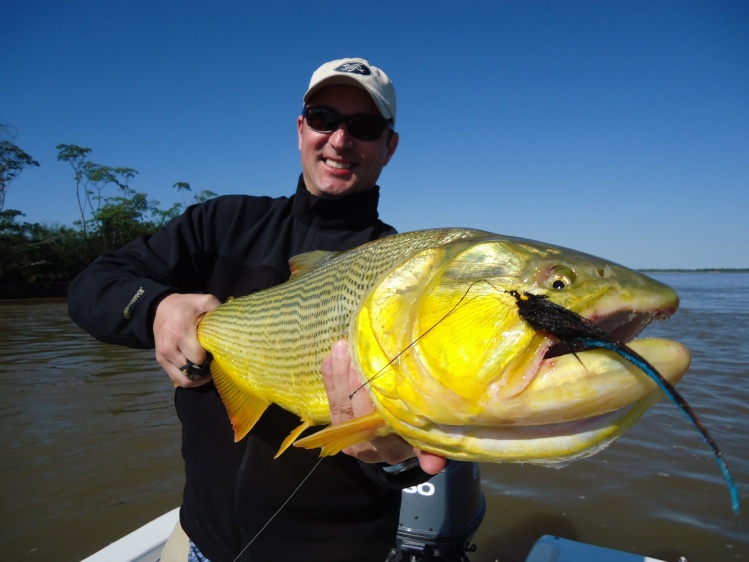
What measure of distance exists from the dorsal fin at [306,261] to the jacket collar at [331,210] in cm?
55

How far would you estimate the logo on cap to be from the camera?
110 inches

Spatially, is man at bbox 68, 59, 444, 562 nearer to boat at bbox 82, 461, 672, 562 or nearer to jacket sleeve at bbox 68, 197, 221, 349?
jacket sleeve at bbox 68, 197, 221, 349

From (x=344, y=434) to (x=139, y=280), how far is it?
57.0 inches

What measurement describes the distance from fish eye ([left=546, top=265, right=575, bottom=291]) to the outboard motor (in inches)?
88.6

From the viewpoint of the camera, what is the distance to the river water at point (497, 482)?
441 centimetres

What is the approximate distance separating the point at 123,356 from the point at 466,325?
1487 centimetres

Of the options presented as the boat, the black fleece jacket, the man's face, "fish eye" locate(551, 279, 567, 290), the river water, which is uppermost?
the man's face

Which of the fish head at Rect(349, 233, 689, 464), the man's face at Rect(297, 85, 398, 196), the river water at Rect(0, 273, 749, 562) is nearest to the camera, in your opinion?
the fish head at Rect(349, 233, 689, 464)

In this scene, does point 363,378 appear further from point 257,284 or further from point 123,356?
point 123,356

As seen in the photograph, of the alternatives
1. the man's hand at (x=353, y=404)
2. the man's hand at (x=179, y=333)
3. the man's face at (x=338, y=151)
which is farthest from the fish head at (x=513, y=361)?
the man's face at (x=338, y=151)

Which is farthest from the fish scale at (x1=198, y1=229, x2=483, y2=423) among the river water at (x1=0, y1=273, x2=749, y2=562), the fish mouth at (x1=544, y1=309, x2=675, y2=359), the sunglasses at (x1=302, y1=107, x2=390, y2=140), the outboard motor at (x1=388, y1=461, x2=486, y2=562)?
the river water at (x1=0, y1=273, x2=749, y2=562)

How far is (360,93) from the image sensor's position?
9.46ft

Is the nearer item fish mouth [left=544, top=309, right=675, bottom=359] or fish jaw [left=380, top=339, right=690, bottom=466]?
fish jaw [left=380, top=339, right=690, bottom=466]

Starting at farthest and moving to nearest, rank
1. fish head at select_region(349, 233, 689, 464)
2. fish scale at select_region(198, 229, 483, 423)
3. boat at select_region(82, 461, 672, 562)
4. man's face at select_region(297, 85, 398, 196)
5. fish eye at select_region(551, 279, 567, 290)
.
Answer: boat at select_region(82, 461, 672, 562) < man's face at select_region(297, 85, 398, 196) < fish scale at select_region(198, 229, 483, 423) < fish eye at select_region(551, 279, 567, 290) < fish head at select_region(349, 233, 689, 464)
